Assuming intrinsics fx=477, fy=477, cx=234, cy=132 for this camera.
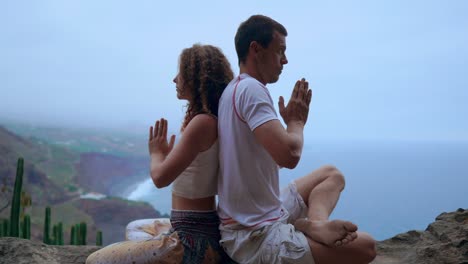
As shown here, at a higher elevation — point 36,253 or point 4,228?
point 36,253

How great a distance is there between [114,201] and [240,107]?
16.2 ft

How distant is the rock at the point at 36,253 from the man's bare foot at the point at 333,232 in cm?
110

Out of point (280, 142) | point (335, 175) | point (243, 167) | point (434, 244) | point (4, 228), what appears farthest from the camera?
point (4, 228)

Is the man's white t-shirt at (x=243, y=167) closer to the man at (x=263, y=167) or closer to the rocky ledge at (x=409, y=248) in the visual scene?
the man at (x=263, y=167)

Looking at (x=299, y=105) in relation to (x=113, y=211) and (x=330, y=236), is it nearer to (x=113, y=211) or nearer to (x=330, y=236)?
(x=330, y=236)

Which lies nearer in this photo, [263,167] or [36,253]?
[263,167]

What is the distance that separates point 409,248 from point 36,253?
5.29 feet

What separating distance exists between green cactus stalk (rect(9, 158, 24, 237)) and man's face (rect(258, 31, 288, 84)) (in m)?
2.52

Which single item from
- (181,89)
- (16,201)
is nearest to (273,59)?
(181,89)

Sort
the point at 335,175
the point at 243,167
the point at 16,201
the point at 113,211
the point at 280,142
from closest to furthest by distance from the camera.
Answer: the point at 280,142, the point at 243,167, the point at 335,175, the point at 16,201, the point at 113,211

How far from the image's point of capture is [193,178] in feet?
4.58

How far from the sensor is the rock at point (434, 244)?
1.83 meters

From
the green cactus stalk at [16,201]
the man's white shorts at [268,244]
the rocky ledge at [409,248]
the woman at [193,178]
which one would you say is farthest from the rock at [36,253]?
the green cactus stalk at [16,201]

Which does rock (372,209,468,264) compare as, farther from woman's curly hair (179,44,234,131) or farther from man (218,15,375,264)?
woman's curly hair (179,44,234,131)
